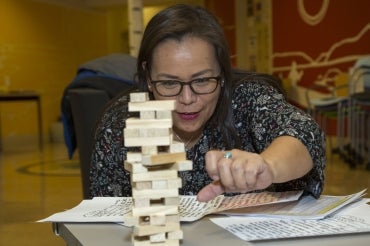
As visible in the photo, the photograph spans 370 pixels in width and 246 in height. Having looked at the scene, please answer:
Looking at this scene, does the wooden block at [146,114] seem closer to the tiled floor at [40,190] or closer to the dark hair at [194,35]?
the dark hair at [194,35]

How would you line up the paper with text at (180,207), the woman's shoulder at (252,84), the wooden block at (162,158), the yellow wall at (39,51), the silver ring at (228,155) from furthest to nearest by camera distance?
the yellow wall at (39,51)
the woman's shoulder at (252,84)
the paper with text at (180,207)
the silver ring at (228,155)
the wooden block at (162,158)

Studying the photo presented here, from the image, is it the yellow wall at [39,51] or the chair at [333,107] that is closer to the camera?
the chair at [333,107]

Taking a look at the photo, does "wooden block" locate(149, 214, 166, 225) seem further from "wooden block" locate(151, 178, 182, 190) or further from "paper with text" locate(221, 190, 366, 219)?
"paper with text" locate(221, 190, 366, 219)

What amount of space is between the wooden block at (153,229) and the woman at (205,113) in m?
0.23

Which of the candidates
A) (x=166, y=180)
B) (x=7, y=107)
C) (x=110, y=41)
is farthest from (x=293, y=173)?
(x=110, y=41)

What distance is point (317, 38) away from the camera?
734 centimetres

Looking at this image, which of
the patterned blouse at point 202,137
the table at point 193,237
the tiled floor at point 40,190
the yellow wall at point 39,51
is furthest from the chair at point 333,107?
the yellow wall at point 39,51

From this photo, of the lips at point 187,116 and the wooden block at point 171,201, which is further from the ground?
the lips at point 187,116

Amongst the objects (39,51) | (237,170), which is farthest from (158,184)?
(39,51)

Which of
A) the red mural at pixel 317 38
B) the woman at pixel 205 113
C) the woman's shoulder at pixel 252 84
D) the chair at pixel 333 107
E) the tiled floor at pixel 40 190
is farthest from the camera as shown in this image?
the red mural at pixel 317 38

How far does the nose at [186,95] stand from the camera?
1.18 m

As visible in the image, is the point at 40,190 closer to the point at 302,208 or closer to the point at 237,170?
the point at 302,208

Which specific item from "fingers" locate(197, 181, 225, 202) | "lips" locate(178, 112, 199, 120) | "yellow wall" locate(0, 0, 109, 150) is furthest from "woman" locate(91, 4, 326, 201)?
"yellow wall" locate(0, 0, 109, 150)

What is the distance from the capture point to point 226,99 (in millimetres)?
1355
